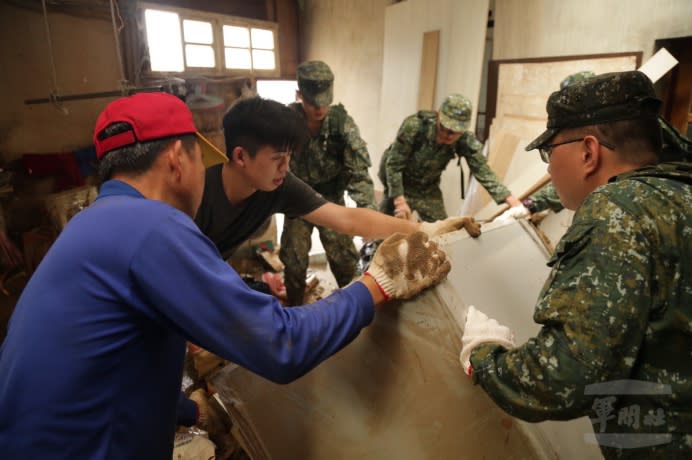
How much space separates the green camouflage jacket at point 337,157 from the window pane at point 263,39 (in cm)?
178

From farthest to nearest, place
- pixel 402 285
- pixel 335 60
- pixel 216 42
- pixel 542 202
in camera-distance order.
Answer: pixel 335 60
pixel 216 42
pixel 542 202
pixel 402 285

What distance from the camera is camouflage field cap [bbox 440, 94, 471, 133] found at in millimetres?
2658

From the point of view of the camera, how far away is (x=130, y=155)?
899mm

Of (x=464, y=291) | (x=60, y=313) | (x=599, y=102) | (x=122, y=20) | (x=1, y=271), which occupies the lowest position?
(x=1, y=271)

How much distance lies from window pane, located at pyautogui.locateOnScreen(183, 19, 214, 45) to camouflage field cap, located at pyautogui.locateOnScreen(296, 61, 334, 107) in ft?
5.09

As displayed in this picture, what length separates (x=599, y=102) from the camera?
2.98 feet

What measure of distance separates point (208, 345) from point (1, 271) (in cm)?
269

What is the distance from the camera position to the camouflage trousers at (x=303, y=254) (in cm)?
271

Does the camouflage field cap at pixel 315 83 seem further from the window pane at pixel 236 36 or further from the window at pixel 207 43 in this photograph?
the window pane at pixel 236 36

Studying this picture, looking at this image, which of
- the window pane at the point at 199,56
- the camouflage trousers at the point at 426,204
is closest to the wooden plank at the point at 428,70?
the camouflage trousers at the point at 426,204

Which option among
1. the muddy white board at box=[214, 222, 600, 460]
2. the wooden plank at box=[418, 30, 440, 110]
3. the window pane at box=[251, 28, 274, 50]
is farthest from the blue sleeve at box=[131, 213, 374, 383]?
the window pane at box=[251, 28, 274, 50]

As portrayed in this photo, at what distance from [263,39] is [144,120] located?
3.74 m

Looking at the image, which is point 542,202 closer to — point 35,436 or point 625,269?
point 625,269

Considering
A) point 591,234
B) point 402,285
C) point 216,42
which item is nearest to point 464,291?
point 402,285
